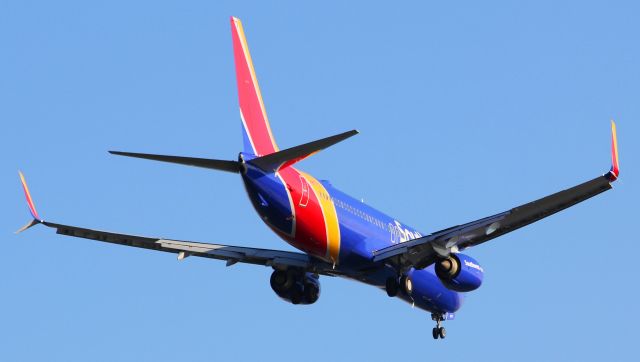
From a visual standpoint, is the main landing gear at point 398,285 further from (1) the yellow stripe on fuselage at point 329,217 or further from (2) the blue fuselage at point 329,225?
(1) the yellow stripe on fuselage at point 329,217

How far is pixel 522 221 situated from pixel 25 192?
19148mm

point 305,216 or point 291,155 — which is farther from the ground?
point 305,216

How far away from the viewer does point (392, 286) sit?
52.8 metres

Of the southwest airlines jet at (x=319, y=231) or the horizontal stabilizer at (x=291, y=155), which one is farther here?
the southwest airlines jet at (x=319, y=231)

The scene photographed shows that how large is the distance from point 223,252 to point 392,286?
766 cm

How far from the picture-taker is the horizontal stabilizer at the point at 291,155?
135 feet

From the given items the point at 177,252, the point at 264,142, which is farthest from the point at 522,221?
the point at 177,252

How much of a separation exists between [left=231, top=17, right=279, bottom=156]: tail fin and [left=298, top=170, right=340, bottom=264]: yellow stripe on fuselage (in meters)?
2.12

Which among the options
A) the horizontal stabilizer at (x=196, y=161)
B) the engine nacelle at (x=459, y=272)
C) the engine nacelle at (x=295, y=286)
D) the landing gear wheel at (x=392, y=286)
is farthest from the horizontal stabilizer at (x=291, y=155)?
the engine nacelle at (x=459, y=272)

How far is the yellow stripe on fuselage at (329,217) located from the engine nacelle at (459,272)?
469cm

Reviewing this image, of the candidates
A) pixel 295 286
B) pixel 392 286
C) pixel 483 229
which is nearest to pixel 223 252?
pixel 295 286

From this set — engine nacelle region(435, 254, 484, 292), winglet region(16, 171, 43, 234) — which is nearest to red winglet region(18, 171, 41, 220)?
winglet region(16, 171, 43, 234)

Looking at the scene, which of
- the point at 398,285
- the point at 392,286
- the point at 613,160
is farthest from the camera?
the point at 392,286

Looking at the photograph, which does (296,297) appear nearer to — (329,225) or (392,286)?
(392,286)
